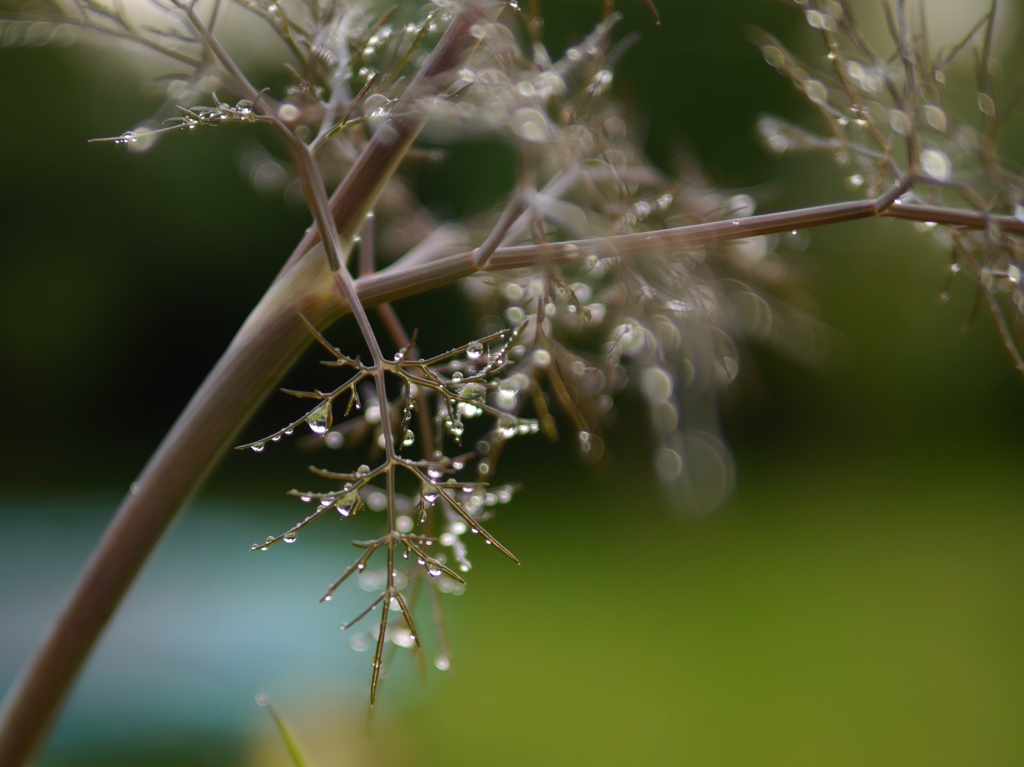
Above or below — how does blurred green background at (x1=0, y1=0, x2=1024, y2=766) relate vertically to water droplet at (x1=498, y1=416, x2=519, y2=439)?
below

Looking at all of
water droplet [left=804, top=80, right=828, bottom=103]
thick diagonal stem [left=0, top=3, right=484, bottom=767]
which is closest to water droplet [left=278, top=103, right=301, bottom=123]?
thick diagonal stem [left=0, top=3, right=484, bottom=767]

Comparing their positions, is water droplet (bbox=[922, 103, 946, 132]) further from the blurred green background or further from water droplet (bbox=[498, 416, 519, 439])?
the blurred green background

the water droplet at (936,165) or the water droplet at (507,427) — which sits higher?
the water droplet at (936,165)

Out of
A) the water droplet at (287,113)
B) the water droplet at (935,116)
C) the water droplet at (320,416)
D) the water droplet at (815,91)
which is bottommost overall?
the water droplet at (935,116)

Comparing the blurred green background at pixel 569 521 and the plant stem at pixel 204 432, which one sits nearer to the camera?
the plant stem at pixel 204 432

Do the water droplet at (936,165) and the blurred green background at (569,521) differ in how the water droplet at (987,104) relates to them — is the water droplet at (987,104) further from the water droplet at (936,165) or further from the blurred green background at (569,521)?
the blurred green background at (569,521)

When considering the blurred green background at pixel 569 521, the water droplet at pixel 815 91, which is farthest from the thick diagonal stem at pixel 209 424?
the blurred green background at pixel 569 521

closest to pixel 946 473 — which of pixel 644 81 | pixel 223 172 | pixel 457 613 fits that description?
pixel 644 81

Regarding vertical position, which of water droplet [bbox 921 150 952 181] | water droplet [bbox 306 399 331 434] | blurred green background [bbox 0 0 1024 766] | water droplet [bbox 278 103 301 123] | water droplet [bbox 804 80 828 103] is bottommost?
blurred green background [bbox 0 0 1024 766]

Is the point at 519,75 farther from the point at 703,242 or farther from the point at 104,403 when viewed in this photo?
the point at 104,403
